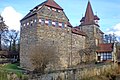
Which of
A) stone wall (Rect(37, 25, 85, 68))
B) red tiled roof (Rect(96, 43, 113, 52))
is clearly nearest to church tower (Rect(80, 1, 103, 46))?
red tiled roof (Rect(96, 43, 113, 52))

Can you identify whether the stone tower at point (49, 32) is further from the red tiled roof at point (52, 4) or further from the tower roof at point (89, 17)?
the tower roof at point (89, 17)

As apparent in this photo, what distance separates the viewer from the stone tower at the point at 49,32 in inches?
1410

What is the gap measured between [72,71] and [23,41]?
17.0 meters

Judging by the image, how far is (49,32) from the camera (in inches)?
1448

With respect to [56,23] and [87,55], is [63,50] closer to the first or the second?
[56,23]

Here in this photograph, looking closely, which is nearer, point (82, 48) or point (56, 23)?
point (56, 23)

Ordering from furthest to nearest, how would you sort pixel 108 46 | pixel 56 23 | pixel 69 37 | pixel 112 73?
pixel 108 46
pixel 69 37
pixel 56 23
pixel 112 73

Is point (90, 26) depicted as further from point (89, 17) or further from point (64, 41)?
point (64, 41)

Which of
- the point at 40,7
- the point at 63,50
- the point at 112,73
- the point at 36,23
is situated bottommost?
the point at 112,73

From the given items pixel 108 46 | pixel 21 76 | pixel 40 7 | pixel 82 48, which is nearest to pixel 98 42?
pixel 108 46

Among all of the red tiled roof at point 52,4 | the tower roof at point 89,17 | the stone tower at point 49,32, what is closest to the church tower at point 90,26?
the tower roof at point 89,17

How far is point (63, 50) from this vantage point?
39469 mm

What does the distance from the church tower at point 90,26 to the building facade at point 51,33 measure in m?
3.81

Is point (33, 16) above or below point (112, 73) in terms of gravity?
above
